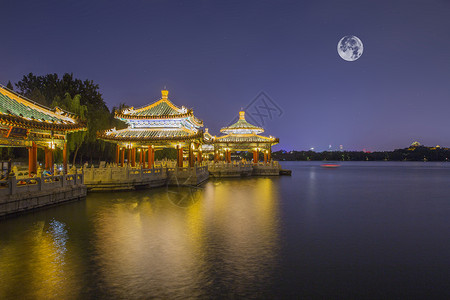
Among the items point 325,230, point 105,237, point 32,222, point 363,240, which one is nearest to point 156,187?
point 32,222

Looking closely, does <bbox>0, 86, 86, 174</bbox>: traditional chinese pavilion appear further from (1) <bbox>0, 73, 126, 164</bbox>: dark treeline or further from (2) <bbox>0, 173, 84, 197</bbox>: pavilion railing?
(1) <bbox>0, 73, 126, 164</bbox>: dark treeline

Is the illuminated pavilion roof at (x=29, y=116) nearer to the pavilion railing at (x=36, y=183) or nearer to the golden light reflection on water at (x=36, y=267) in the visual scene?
the pavilion railing at (x=36, y=183)

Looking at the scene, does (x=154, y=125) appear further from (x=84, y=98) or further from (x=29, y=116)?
(x=84, y=98)

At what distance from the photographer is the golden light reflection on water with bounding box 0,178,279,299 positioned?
6.05 m

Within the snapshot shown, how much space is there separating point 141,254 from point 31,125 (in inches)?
369

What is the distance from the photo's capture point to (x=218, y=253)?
8.17m

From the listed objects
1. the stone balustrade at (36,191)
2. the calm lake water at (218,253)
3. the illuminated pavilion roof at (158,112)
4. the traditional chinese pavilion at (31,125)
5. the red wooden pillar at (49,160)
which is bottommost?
the calm lake water at (218,253)

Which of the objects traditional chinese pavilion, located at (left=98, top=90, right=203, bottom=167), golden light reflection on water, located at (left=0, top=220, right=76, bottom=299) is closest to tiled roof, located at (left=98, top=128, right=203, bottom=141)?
traditional chinese pavilion, located at (left=98, top=90, right=203, bottom=167)

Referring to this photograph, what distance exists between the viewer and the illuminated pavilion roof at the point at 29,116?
1240cm

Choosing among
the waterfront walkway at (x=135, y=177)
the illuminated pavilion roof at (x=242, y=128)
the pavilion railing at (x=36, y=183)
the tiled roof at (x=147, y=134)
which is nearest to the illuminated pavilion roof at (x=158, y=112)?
the tiled roof at (x=147, y=134)

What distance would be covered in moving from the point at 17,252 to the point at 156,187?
1415cm

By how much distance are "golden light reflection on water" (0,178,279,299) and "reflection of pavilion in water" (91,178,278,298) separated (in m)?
0.02

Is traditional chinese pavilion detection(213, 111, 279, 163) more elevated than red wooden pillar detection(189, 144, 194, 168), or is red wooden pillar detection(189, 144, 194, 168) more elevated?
traditional chinese pavilion detection(213, 111, 279, 163)

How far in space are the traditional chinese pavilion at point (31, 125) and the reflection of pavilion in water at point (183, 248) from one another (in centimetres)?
508
